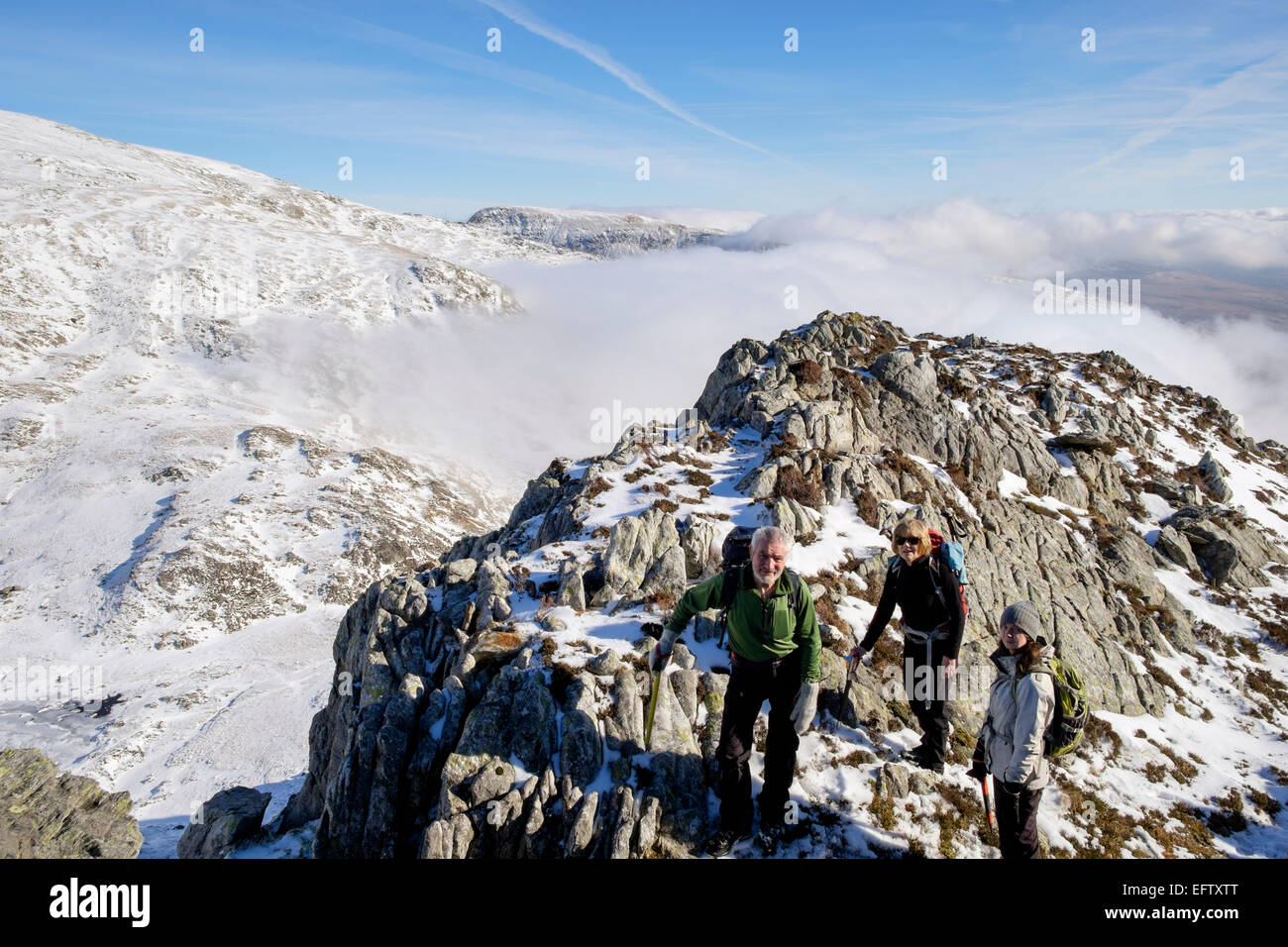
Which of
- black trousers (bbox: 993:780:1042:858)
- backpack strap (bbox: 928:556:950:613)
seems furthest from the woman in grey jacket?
backpack strap (bbox: 928:556:950:613)

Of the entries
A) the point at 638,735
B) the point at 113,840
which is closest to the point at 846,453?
the point at 638,735

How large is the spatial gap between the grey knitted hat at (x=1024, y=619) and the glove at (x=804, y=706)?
2.73 m

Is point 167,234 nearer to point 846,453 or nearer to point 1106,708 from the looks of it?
point 846,453

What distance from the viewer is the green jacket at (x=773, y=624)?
8289 mm

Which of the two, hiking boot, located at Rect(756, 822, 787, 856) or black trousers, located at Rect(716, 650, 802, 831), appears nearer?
black trousers, located at Rect(716, 650, 802, 831)

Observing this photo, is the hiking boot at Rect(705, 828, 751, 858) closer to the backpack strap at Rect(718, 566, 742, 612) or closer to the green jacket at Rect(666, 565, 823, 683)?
the green jacket at Rect(666, 565, 823, 683)

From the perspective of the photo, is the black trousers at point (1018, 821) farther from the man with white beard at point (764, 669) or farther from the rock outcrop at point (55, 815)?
the rock outcrop at point (55, 815)

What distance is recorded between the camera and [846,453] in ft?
83.7

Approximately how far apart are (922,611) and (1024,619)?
3.26 metres

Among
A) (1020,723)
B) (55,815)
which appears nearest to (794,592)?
(1020,723)

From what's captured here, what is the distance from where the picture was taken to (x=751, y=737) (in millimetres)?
9016

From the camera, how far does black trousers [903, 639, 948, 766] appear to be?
35.3 feet

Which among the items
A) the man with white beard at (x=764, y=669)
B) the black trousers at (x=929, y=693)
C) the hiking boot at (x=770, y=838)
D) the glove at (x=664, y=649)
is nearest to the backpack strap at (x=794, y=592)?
the man with white beard at (x=764, y=669)

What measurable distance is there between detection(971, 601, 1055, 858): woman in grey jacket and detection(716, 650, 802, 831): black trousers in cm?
270
